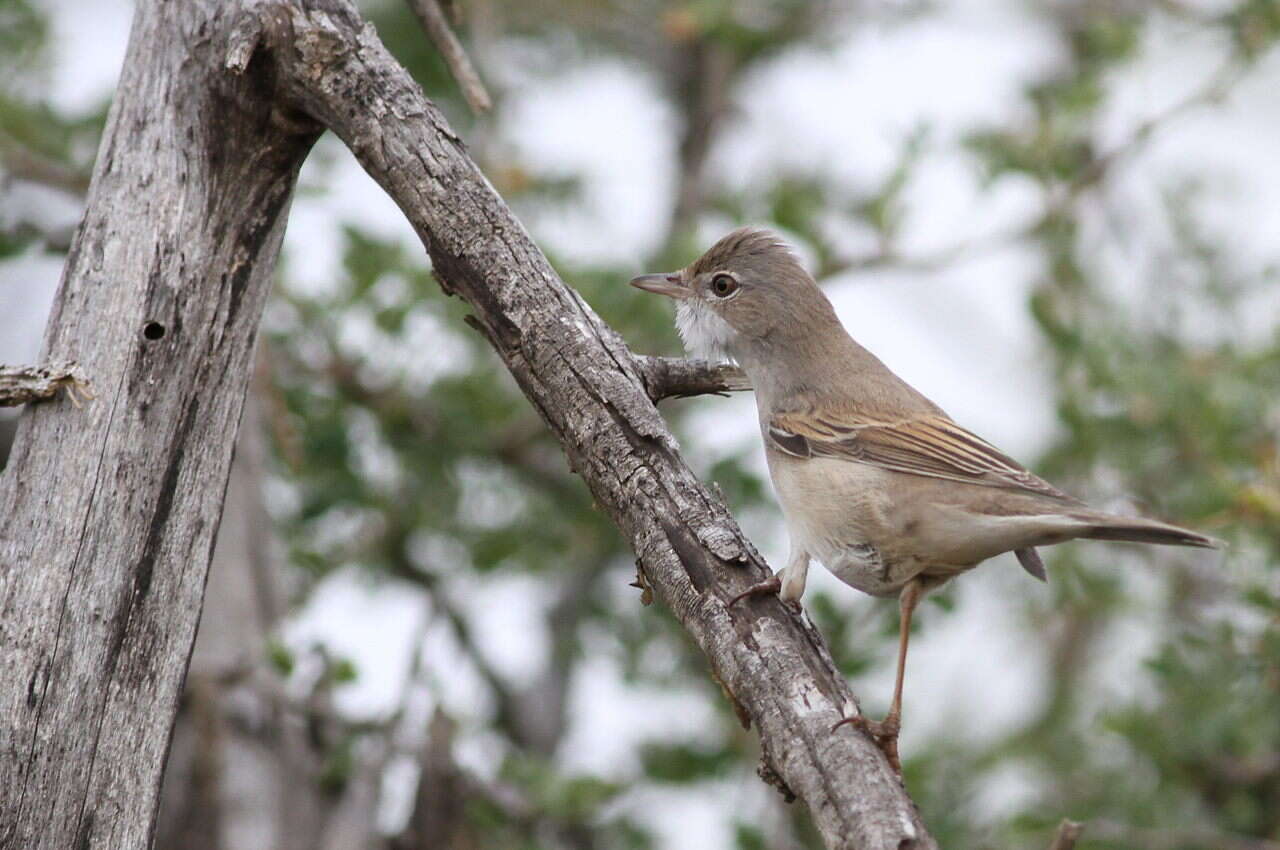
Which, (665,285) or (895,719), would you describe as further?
(665,285)

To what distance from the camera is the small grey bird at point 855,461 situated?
12.6 feet

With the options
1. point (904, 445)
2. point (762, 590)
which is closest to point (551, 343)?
point (762, 590)

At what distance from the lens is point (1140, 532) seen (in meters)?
3.21

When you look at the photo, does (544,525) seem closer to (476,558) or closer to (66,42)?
(476,558)

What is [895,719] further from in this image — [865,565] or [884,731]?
[865,565]

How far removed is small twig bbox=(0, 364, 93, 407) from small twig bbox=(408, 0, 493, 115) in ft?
4.18

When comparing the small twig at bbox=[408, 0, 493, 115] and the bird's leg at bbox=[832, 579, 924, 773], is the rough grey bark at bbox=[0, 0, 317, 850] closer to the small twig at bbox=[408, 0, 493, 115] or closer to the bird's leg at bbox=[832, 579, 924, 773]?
the small twig at bbox=[408, 0, 493, 115]

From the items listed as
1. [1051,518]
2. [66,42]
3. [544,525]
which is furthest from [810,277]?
[66,42]

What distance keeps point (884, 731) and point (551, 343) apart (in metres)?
1.12

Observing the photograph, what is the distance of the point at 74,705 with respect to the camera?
293 cm

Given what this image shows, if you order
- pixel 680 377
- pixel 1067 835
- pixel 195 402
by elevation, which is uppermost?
pixel 680 377

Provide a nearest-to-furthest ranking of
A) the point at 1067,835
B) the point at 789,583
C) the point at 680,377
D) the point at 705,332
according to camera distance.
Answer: the point at 1067,835 < the point at 680,377 < the point at 789,583 < the point at 705,332

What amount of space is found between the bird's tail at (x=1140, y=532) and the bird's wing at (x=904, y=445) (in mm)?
453

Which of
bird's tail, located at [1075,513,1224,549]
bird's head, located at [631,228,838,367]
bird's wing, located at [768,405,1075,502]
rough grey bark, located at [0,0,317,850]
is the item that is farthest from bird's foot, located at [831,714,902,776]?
bird's head, located at [631,228,838,367]
